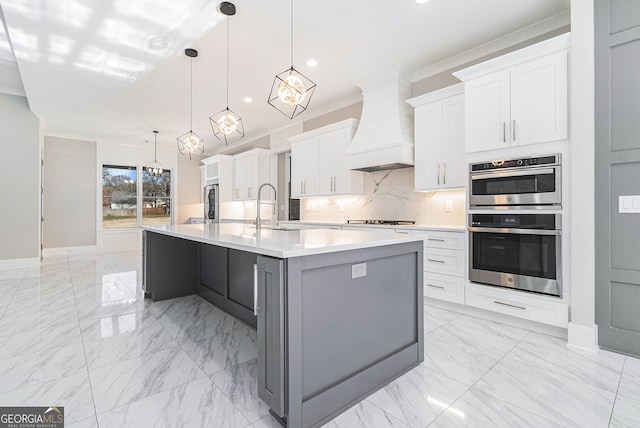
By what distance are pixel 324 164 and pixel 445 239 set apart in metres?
2.43

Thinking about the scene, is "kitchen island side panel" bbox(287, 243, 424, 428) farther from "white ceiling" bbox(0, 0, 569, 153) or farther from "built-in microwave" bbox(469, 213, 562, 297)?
"white ceiling" bbox(0, 0, 569, 153)

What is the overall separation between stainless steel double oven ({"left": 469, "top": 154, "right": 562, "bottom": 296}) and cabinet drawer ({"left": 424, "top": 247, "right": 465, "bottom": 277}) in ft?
0.38

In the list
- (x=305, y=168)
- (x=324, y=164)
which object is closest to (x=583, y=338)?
(x=324, y=164)

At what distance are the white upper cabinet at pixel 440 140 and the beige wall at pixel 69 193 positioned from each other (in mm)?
7847

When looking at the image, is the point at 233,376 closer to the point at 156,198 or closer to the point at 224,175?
the point at 224,175

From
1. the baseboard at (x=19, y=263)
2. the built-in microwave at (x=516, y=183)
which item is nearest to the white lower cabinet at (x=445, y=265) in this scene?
the built-in microwave at (x=516, y=183)

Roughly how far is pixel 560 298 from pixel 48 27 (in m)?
5.40

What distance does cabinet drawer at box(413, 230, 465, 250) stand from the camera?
10.1 ft

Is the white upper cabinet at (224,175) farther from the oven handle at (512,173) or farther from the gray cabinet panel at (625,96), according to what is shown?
the gray cabinet panel at (625,96)

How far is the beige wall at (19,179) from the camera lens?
5.41 meters

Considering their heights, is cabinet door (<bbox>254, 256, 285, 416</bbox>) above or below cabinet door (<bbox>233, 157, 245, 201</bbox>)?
below

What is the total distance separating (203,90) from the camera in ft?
15.4

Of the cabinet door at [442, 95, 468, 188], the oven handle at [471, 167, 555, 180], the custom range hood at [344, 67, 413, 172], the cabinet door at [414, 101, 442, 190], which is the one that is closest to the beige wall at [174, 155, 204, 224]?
the custom range hood at [344, 67, 413, 172]

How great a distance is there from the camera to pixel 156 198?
8547mm
